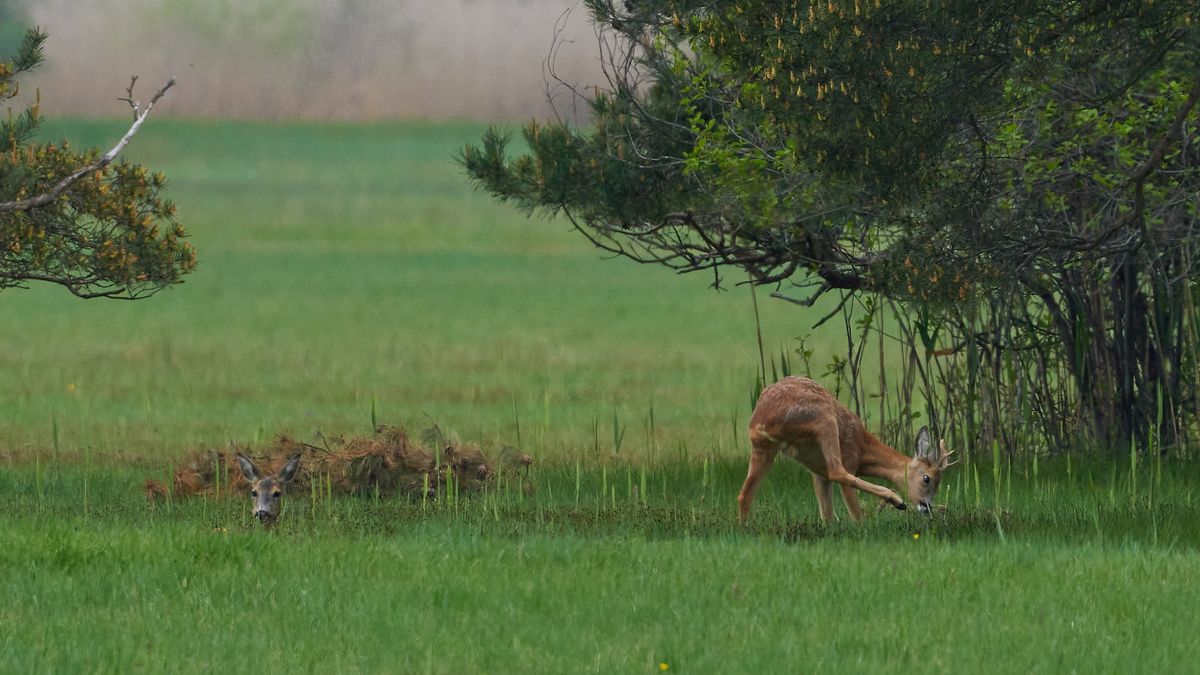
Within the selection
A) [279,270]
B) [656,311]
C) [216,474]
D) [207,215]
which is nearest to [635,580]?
[216,474]

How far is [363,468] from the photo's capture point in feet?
51.2

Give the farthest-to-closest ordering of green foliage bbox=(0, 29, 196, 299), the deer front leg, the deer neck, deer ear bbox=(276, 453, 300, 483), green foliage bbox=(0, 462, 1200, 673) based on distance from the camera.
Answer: green foliage bbox=(0, 29, 196, 299) < the deer neck < deer ear bbox=(276, 453, 300, 483) < the deer front leg < green foliage bbox=(0, 462, 1200, 673)

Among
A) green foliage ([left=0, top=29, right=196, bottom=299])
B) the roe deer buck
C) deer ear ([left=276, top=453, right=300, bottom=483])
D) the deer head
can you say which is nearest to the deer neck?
the roe deer buck

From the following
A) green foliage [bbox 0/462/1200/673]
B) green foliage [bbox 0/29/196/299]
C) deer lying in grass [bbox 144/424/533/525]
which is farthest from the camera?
deer lying in grass [bbox 144/424/533/525]

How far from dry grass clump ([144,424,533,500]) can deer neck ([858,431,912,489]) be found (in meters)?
3.50

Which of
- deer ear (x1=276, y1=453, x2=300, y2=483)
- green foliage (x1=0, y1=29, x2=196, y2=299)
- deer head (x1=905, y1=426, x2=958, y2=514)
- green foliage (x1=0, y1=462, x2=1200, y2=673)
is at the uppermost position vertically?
green foliage (x1=0, y1=29, x2=196, y2=299)

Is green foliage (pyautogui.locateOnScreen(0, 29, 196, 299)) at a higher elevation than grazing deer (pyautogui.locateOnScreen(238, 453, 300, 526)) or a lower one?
higher

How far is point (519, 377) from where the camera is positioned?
1176 inches

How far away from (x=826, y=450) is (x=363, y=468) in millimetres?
4457

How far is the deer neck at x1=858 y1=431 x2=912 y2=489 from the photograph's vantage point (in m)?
13.9

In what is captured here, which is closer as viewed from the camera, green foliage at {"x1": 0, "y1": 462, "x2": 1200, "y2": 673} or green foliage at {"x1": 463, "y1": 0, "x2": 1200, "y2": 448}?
green foliage at {"x1": 0, "y1": 462, "x2": 1200, "y2": 673}

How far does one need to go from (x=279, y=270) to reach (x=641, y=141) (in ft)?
139

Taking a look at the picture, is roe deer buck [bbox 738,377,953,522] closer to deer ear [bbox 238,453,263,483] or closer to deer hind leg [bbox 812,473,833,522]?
deer hind leg [bbox 812,473,833,522]

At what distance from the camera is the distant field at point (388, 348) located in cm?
2247
